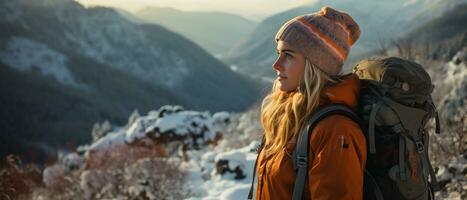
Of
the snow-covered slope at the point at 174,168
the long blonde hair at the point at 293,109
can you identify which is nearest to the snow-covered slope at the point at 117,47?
the snow-covered slope at the point at 174,168

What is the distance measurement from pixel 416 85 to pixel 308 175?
69cm

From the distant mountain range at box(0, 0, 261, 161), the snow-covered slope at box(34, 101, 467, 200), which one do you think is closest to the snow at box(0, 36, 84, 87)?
the distant mountain range at box(0, 0, 261, 161)

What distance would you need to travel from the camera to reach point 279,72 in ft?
7.98

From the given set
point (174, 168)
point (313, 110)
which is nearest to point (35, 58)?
point (174, 168)

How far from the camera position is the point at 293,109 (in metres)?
2.29

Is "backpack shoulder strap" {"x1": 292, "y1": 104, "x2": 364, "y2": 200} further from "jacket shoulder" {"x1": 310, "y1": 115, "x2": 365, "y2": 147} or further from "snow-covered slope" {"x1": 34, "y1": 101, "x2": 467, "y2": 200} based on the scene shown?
"snow-covered slope" {"x1": 34, "y1": 101, "x2": 467, "y2": 200}

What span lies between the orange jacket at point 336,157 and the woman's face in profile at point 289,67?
0.21 m

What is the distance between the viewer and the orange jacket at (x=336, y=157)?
6.64ft

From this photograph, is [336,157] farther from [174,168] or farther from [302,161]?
[174,168]

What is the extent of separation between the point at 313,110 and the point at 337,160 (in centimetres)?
30

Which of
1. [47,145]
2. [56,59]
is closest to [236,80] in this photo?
[56,59]

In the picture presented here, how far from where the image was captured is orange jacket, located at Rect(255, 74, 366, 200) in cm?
203

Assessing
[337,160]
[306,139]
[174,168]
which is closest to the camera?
[337,160]

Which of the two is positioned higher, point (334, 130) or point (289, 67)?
point (289, 67)
